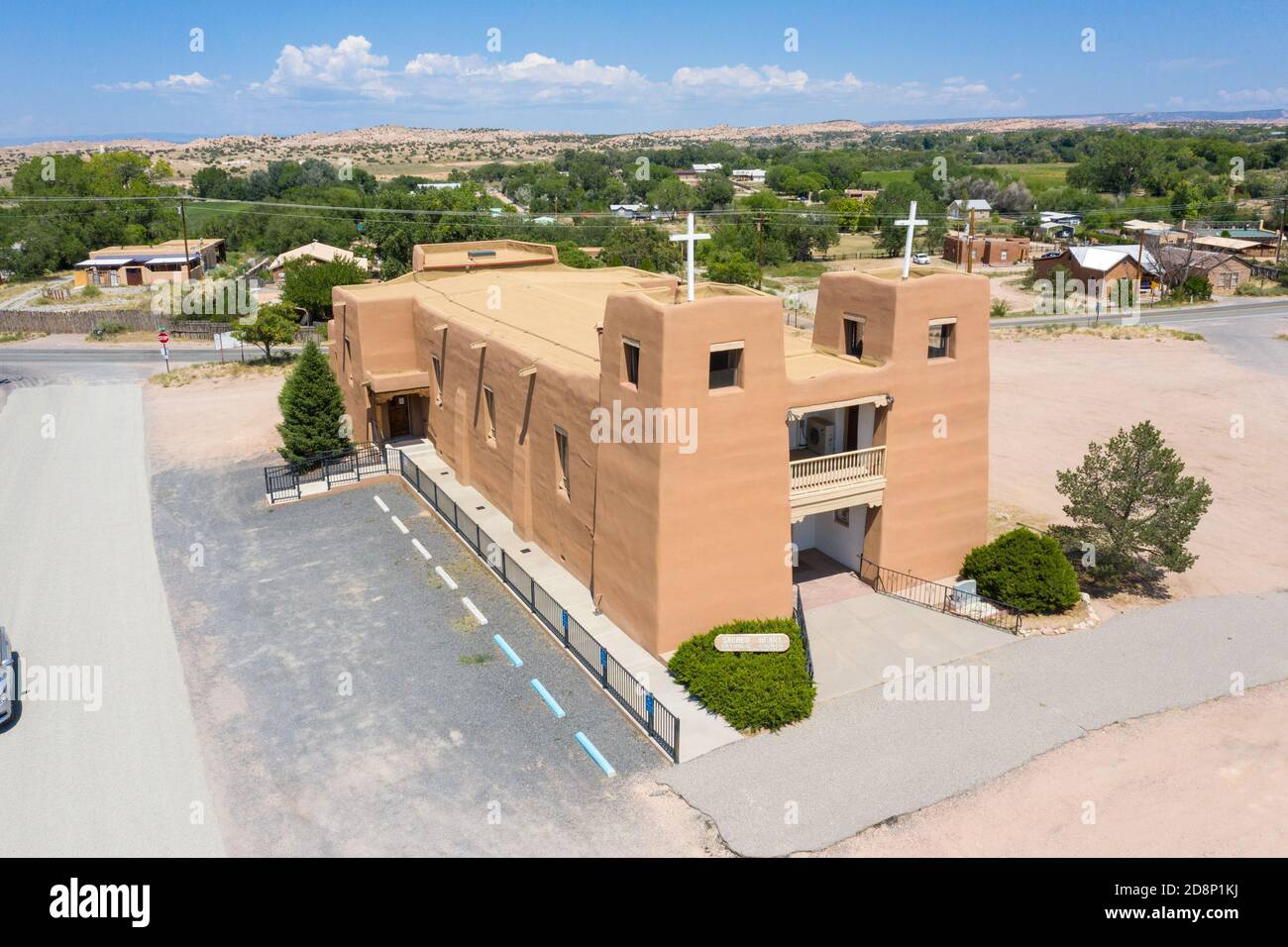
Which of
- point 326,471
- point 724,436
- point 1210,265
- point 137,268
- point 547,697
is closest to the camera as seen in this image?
point 547,697

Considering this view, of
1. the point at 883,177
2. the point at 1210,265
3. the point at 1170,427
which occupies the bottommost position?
the point at 1170,427

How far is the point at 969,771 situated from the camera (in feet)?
55.4

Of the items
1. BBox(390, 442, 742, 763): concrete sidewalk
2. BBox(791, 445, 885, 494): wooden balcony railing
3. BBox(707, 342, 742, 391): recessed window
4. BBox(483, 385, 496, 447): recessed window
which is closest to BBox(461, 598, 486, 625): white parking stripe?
BBox(390, 442, 742, 763): concrete sidewalk

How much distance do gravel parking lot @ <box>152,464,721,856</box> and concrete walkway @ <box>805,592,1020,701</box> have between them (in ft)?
17.0

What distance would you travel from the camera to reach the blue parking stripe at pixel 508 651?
20.8m

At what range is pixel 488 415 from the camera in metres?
28.5

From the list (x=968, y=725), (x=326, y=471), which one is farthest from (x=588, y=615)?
(x=326, y=471)

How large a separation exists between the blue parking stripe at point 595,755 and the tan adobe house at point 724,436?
3.11 meters

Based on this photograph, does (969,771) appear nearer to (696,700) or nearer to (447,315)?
(696,700)

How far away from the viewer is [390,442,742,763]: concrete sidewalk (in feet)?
59.1

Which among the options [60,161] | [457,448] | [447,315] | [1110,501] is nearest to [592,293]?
[447,315]

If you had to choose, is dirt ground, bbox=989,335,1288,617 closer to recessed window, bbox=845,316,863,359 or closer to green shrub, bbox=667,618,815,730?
recessed window, bbox=845,316,863,359

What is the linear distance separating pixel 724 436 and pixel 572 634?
621 centimetres

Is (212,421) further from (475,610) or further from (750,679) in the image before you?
(750,679)
